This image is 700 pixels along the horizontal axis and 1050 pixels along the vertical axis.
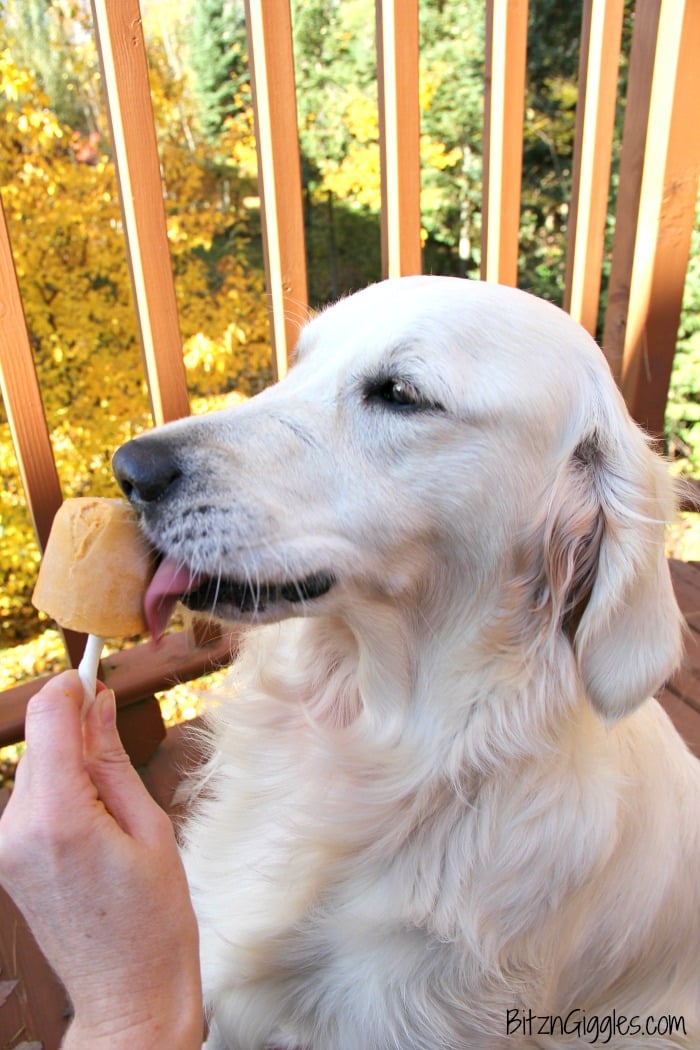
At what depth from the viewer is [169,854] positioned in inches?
37.8

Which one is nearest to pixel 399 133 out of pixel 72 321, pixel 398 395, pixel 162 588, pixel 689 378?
pixel 398 395

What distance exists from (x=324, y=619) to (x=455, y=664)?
0.81ft

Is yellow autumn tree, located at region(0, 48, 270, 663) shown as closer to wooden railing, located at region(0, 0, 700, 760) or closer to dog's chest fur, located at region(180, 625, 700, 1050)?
wooden railing, located at region(0, 0, 700, 760)

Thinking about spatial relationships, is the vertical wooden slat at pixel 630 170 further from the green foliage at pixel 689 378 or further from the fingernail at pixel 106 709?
the green foliage at pixel 689 378

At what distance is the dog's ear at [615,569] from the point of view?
114cm

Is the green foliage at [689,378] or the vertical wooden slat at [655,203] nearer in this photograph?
the vertical wooden slat at [655,203]

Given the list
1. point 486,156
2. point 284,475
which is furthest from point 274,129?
point 284,475

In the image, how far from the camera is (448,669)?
1.30 metres

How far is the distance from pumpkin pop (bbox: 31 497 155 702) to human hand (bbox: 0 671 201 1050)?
80 millimetres

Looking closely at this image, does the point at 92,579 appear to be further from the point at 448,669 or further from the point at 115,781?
the point at 448,669

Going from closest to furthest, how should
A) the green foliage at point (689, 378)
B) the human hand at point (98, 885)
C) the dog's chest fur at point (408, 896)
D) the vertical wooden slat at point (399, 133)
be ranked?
1. the human hand at point (98, 885)
2. the dog's chest fur at point (408, 896)
3. the vertical wooden slat at point (399, 133)
4. the green foliage at point (689, 378)

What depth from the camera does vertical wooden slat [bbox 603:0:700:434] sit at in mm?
2246

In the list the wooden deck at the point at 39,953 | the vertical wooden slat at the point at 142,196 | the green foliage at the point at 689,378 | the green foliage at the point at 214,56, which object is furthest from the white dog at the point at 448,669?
the green foliage at the point at 214,56

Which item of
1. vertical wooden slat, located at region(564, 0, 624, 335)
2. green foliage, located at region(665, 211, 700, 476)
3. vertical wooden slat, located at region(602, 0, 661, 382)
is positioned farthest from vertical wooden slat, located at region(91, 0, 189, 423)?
green foliage, located at region(665, 211, 700, 476)
